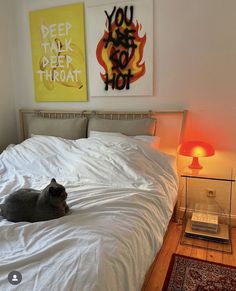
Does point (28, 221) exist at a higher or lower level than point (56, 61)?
lower

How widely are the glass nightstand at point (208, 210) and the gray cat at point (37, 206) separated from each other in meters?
1.33

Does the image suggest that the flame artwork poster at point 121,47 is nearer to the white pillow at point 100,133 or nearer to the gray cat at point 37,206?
the white pillow at point 100,133

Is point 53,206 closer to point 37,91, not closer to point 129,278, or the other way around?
point 129,278

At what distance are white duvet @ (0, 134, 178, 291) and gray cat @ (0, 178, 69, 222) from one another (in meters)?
0.05

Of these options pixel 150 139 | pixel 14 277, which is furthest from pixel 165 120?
pixel 14 277

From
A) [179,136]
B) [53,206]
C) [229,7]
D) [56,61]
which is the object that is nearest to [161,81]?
[179,136]

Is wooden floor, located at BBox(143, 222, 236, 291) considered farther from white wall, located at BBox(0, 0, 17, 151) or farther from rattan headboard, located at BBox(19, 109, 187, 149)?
white wall, located at BBox(0, 0, 17, 151)

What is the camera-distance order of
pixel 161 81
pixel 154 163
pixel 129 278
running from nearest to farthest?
Answer: pixel 129 278
pixel 154 163
pixel 161 81

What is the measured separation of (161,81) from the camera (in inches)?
93.2

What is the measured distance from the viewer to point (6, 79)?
9.50 feet

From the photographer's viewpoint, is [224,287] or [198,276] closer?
[224,287]

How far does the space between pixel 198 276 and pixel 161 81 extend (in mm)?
1672

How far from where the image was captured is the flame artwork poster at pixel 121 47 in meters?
2.31

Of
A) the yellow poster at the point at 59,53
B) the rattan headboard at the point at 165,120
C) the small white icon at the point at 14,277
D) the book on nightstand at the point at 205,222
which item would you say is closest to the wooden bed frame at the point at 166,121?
the rattan headboard at the point at 165,120
